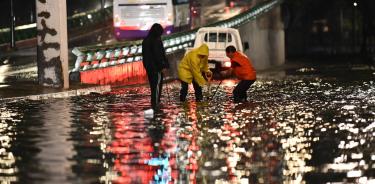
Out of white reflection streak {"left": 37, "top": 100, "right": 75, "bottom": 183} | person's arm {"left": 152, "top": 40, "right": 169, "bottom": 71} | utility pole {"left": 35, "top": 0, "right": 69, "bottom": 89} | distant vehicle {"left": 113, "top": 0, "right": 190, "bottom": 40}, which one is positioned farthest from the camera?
distant vehicle {"left": 113, "top": 0, "right": 190, "bottom": 40}

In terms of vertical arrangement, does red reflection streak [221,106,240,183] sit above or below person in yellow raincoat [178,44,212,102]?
below

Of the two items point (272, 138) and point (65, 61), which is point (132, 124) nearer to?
point (272, 138)

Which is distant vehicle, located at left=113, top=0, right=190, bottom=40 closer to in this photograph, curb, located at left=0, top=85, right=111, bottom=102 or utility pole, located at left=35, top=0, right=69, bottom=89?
curb, located at left=0, top=85, right=111, bottom=102

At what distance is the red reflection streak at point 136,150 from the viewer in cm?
1050

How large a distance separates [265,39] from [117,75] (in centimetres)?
2392

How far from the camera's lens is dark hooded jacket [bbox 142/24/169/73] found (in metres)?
19.8

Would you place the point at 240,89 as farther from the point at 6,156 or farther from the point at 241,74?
the point at 6,156

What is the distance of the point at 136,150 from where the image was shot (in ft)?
42.5

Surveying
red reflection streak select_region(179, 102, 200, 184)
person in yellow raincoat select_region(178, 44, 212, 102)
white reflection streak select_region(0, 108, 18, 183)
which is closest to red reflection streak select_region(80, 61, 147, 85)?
person in yellow raincoat select_region(178, 44, 212, 102)

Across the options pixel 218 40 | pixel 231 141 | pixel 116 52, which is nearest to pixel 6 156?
pixel 231 141

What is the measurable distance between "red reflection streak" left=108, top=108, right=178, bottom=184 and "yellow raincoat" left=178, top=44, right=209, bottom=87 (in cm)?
463

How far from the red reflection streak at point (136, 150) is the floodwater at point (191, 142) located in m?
0.01

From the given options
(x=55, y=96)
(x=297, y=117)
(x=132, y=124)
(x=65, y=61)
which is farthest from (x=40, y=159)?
(x=65, y=61)

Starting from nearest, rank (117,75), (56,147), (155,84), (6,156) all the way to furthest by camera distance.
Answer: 1. (6,156)
2. (56,147)
3. (155,84)
4. (117,75)
